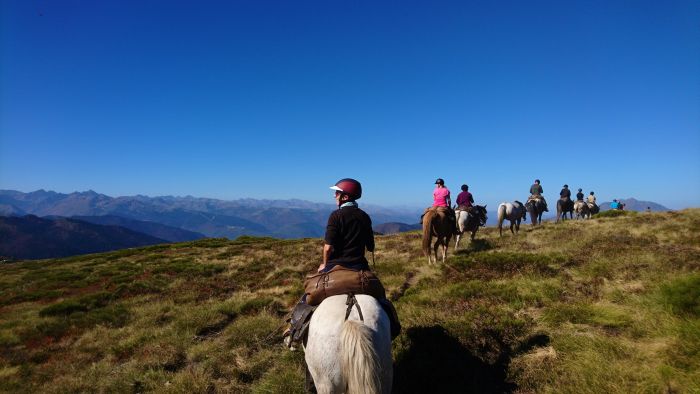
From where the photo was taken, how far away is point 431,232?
1402 centimetres

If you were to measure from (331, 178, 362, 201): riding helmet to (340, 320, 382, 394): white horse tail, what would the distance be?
2.75m

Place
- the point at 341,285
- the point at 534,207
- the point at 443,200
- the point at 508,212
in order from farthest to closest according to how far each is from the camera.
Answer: the point at 534,207, the point at 508,212, the point at 443,200, the point at 341,285

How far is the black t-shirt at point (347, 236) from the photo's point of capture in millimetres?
5895

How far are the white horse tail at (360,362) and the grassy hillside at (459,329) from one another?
2.42m

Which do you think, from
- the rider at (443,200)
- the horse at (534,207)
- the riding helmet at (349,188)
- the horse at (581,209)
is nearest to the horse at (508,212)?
the horse at (534,207)

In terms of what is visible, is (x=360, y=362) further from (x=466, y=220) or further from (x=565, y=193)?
(x=565, y=193)

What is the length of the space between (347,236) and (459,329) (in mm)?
3515

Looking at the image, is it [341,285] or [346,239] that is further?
[346,239]

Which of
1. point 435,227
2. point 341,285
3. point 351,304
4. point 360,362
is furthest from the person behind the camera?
point 435,227

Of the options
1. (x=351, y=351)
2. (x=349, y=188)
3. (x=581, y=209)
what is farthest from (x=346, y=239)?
(x=581, y=209)

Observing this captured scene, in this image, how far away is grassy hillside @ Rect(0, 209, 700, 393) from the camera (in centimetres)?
555

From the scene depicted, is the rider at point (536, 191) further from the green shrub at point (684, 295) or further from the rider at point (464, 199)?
the green shrub at point (684, 295)

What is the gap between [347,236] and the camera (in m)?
6.00

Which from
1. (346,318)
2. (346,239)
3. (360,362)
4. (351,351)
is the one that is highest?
(346,239)
